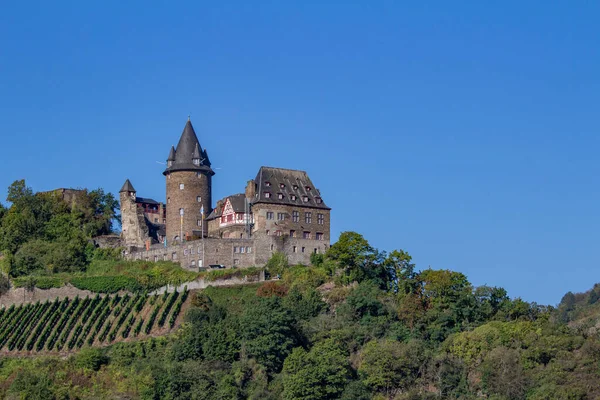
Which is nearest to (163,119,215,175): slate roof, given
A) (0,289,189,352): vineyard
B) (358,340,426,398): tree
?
(0,289,189,352): vineyard

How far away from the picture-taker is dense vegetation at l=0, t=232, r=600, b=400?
196 feet

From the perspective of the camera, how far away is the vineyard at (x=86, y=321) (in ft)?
Result: 227

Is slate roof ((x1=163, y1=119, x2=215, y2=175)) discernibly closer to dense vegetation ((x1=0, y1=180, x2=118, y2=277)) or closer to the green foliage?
dense vegetation ((x1=0, y1=180, x2=118, y2=277))

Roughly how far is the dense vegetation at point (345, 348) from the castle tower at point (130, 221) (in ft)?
33.7

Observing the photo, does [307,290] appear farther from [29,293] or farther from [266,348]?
[29,293]

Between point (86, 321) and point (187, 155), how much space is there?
13283mm

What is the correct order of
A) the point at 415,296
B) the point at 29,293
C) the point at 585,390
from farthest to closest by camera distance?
1. the point at 29,293
2. the point at 415,296
3. the point at 585,390

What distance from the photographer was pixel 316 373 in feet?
194

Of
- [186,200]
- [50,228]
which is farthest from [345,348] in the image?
A: [50,228]

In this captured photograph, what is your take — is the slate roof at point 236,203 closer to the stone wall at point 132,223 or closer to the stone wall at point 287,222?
the stone wall at point 287,222

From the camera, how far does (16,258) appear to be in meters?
79.1

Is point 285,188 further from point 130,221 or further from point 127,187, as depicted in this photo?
point 127,187

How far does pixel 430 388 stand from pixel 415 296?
8.34 meters

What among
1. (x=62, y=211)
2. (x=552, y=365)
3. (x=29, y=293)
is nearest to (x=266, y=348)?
(x=552, y=365)
